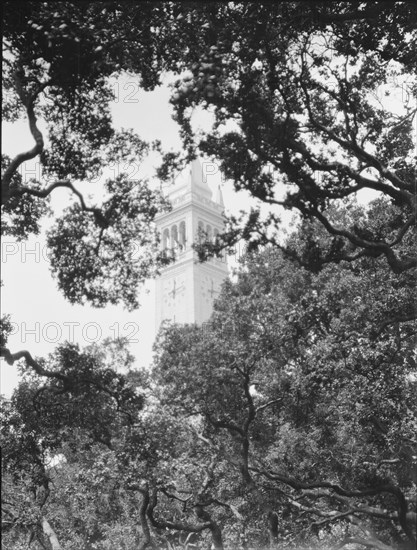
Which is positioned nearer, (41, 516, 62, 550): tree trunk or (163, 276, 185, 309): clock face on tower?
(41, 516, 62, 550): tree trunk

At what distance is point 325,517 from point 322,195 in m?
7.99

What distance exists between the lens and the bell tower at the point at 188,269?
70.7 m

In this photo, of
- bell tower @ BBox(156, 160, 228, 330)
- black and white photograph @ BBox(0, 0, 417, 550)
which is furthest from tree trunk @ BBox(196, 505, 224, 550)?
bell tower @ BBox(156, 160, 228, 330)

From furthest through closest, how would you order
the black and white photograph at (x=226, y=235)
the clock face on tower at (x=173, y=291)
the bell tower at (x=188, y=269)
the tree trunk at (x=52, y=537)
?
the clock face on tower at (x=173, y=291)
the bell tower at (x=188, y=269)
the tree trunk at (x=52, y=537)
the black and white photograph at (x=226, y=235)

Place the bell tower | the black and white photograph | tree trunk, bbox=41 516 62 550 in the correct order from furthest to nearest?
1. the bell tower
2. tree trunk, bbox=41 516 62 550
3. the black and white photograph

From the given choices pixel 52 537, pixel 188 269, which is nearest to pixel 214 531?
pixel 52 537

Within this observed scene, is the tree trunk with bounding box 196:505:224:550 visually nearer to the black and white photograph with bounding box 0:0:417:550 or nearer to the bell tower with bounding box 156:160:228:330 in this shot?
the black and white photograph with bounding box 0:0:417:550

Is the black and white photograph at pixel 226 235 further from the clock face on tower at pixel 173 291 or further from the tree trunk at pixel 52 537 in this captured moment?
the clock face on tower at pixel 173 291

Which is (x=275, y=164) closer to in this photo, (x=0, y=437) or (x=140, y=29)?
(x=140, y=29)

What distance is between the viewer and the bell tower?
7069cm

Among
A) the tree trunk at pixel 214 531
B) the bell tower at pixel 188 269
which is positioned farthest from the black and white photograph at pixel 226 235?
the bell tower at pixel 188 269

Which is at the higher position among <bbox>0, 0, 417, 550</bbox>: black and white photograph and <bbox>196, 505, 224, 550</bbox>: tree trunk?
<bbox>0, 0, 417, 550</bbox>: black and white photograph

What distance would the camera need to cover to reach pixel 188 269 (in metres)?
72.9

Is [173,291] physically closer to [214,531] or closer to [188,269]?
[188,269]
